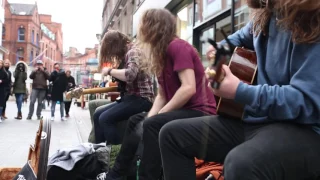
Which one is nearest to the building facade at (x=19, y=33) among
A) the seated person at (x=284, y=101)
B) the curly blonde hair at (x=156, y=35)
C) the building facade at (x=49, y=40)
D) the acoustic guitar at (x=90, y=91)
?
the building facade at (x=49, y=40)

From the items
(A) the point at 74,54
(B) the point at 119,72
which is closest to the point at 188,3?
(B) the point at 119,72

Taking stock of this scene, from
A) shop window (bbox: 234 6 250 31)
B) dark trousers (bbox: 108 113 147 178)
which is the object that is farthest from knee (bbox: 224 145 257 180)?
shop window (bbox: 234 6 250 31)

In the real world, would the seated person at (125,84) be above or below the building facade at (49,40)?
below

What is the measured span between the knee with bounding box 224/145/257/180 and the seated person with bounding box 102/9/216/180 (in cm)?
97

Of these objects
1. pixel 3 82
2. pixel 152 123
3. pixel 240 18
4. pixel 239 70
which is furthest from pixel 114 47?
pixel 3 82

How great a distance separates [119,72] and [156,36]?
83 centimetres

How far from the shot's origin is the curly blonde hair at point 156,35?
270 cm

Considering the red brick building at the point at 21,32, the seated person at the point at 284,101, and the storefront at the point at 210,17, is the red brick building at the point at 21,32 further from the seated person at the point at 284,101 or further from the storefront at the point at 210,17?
the seated person at the point at 284,101

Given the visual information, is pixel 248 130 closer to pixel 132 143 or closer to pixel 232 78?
pixel 232 78

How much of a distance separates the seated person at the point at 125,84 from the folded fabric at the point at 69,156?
0.37 metres

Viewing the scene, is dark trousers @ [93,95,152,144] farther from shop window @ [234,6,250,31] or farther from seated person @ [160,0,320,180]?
shop window @ [234,6,250,31]

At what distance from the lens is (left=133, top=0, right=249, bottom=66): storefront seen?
5.95 meters

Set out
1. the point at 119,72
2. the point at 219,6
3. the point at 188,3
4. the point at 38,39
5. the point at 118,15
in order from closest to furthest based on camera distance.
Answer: the point at 119,72 < the point at 219,6 < the point at 188,3 < the point at 118,15 < the point at 38,39

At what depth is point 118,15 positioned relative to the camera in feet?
79.5
